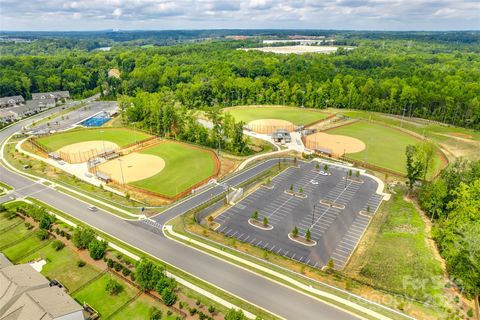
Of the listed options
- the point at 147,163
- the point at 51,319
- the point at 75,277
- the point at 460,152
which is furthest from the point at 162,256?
the point at 460,152

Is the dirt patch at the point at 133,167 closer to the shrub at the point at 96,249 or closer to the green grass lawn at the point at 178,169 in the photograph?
the green grass lawn at the point at 178,169

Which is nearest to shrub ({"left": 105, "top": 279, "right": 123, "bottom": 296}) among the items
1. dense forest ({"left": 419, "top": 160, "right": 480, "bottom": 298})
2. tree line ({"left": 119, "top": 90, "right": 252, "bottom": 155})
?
dense forest ({"left": 419, "top": 160, "right": 480, "bottom": 298})

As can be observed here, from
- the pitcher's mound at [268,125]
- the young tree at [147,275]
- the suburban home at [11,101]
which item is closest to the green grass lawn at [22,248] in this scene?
the young tree at [147,275]

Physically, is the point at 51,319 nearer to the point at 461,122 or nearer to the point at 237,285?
the point at 237,285

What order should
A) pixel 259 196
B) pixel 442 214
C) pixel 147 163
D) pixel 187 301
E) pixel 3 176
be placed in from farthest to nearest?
pixel 147 163 < pixel 3 176 < pixel 259 196 < pixel 442 214 < pixel 187 301

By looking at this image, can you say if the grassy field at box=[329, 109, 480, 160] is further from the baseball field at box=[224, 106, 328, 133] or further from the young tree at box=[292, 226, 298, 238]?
the young tree at box=[292, 226, 298, 238]

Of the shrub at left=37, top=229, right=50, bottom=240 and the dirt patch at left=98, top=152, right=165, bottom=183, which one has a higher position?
the shrub at left=37, top=229, right=50, bottom=240
